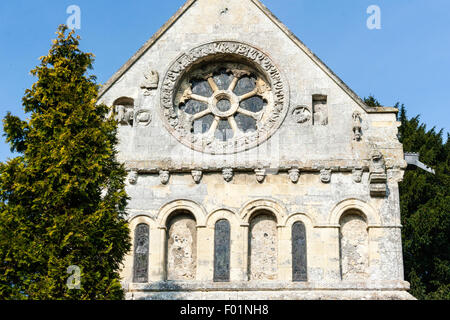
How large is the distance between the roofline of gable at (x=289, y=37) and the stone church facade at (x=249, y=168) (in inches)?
1.4

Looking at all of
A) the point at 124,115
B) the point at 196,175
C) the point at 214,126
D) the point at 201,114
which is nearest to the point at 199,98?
the point at 201,114

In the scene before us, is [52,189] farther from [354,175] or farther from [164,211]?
[354,175]

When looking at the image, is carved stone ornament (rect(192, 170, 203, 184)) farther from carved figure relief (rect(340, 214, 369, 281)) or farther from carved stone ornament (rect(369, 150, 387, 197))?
carved stone ornament (rect(369, 150, 387, 197))

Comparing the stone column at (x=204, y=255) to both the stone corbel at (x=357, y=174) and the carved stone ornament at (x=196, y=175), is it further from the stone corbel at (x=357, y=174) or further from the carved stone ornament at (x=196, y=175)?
the stone corbel at (x=357, y=174)

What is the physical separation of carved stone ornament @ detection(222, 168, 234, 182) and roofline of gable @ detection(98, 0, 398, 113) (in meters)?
4.12

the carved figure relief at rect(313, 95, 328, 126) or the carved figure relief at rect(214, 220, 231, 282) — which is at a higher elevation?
the carved figure relief at rect(313, 95, 328, 126)

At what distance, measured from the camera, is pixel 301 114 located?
22328 millimetres

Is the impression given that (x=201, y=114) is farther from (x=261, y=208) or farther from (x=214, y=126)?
(x=261, y=208)

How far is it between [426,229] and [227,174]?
510 inches

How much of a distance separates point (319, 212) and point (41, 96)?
8.25m

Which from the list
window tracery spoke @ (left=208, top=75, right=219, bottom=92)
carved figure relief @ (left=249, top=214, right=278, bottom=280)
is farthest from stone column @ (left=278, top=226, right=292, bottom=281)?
window tracery spoke @ (left=208, top=75, right=219, bottom=92)

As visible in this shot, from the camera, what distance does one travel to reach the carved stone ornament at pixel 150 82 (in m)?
23.0

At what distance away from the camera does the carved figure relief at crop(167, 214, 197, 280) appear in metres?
21.3

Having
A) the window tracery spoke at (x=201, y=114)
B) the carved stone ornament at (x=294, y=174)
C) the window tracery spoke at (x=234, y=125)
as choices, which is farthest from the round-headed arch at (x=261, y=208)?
the window tracery spoke at (x=201, y=114)
